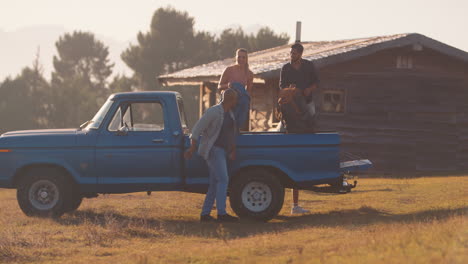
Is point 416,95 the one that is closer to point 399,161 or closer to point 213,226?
point 399,161

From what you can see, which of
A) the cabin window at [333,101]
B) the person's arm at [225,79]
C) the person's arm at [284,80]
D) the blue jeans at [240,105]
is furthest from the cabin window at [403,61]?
the blue jeans at [240,105]

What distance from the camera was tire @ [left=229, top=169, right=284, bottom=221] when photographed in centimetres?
980

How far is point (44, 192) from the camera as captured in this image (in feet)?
33.9

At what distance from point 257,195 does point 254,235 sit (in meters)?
1.21

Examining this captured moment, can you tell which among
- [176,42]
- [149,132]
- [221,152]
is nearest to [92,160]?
[149,132]

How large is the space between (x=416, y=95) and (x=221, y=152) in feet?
39.3

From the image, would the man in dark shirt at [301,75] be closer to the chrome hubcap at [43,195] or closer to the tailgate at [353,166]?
the tailgate at [353,166]

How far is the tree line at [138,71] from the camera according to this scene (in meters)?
53.8

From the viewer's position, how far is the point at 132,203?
12.8 m

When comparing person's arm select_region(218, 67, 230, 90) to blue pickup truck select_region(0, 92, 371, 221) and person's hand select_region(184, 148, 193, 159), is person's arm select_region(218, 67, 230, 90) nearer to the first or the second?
blue pickup truck select_region(0, 92, 371, 221)

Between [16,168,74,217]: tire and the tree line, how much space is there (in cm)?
4238

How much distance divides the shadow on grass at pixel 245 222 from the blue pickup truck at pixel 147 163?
34cm

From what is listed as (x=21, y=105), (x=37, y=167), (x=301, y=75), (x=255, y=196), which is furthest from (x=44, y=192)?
(x=21, y=105)

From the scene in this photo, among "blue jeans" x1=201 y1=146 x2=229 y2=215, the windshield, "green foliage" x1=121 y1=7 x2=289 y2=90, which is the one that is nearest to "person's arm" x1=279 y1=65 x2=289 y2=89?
"blue jeans" x1=201 y1=146 x2=229 y2=215
